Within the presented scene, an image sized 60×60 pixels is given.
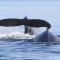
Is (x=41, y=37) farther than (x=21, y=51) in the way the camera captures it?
Yes

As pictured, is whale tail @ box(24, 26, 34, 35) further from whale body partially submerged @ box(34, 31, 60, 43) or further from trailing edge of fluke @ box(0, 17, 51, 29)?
whale body partially submerged @ box(34, 31, 60, 43)

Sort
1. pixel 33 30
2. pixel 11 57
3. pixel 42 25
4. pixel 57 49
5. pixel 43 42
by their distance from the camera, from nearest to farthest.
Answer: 1. pixel 11 57
2. pixel 57 49
3. pixel 43 42
4. pixel 42 25
5. pixel 33 30

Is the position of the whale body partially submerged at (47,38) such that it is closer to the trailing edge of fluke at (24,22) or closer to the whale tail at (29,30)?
the trailing edge of fluke at (24,22)

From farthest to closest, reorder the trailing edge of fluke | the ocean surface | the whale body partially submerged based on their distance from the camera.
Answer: the trailing edge of fluke < the whale body partially submerged < the ocean surface

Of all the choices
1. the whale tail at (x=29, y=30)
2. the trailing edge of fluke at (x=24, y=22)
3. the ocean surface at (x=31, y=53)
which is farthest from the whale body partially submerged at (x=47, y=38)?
the whale tail at (x=29, y=30)

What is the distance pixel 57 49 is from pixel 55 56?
498 cm

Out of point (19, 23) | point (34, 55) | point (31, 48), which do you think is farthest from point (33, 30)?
point (34, 55)

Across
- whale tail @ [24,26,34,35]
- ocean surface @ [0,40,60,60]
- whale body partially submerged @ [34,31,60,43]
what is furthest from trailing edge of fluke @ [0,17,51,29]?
ocean surface @ [0,40,60,60]

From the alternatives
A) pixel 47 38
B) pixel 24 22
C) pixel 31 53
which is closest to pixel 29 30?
pixel 24 22

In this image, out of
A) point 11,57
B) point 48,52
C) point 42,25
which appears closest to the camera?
point 11,57

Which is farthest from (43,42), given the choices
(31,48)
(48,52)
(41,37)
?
(48,52)

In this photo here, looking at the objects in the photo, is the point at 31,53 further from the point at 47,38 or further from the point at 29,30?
the point at 29,30

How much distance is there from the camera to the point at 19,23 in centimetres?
4556

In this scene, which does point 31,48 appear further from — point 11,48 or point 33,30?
point 33,30
